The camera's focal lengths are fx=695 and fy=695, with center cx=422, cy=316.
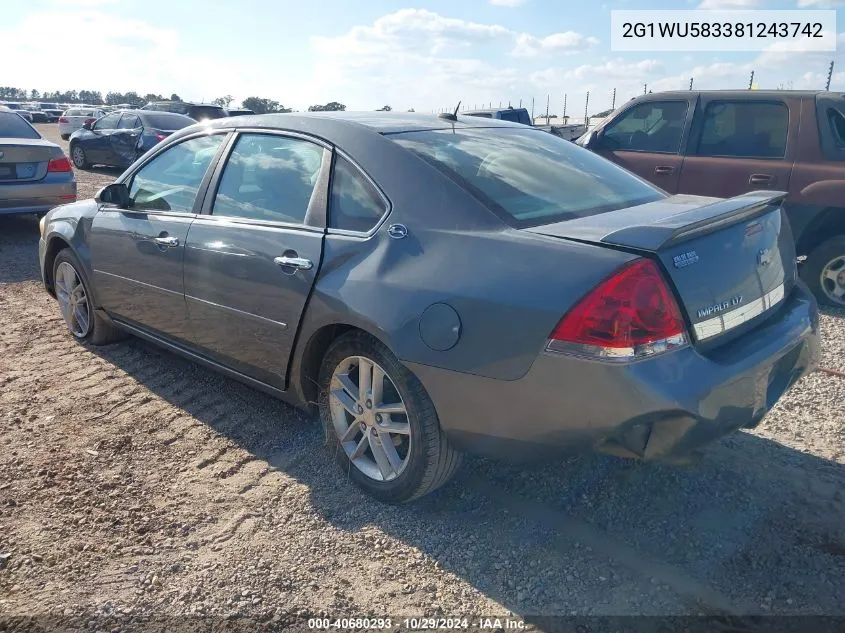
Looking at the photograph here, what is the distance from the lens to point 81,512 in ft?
9.59

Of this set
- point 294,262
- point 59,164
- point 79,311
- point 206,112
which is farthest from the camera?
point 206,112

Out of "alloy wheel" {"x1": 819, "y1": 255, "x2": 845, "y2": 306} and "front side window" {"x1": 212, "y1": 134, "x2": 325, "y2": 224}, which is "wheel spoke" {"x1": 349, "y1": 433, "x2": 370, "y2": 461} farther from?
"alloy wheel" {"x1": 819, "y1": 255, "x2": 845, "y2": 306}

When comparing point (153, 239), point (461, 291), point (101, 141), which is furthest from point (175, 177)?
point (101, 141)

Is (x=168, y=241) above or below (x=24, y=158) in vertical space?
below

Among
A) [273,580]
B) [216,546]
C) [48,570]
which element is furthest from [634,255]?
[48,570]

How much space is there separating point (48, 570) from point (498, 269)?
78.4 inches

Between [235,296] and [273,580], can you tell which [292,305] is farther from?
[273,580]

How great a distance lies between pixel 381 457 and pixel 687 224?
1.53 meters

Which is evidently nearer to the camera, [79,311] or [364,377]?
[364,377]

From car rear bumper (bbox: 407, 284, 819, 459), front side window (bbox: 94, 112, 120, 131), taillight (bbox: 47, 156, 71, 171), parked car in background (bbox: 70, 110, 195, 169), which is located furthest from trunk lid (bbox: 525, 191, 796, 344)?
front side window (bbox: 94, 112, 120, 131)

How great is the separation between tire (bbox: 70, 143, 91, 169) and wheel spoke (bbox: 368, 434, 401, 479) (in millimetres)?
16070

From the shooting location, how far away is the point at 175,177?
13.2 ft

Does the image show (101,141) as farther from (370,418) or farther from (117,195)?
(370,418)

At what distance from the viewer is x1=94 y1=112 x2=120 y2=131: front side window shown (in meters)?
15.9
